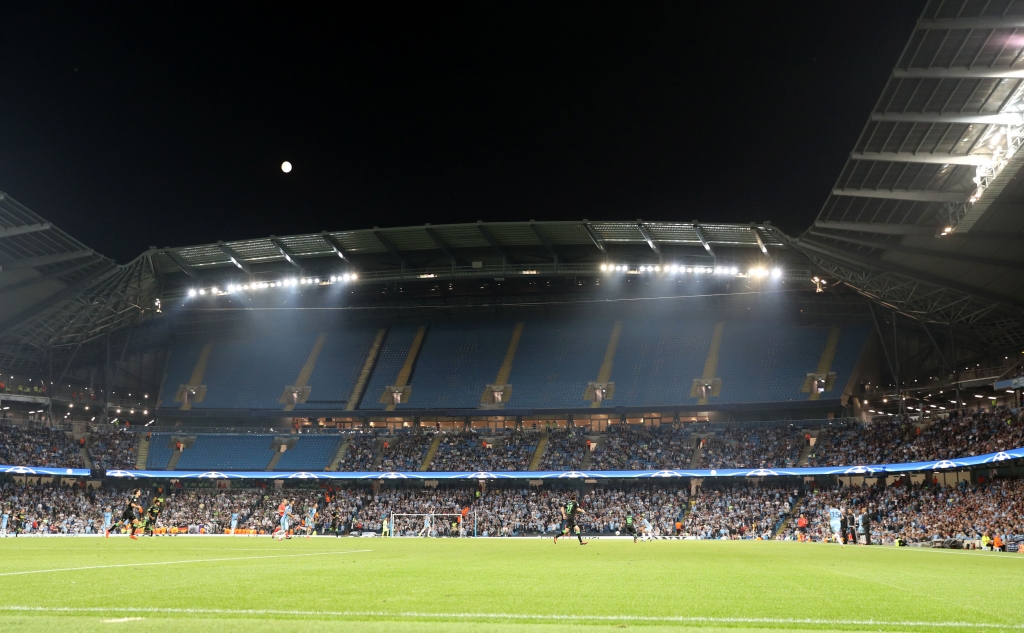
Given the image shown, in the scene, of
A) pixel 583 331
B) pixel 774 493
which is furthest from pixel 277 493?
pixel 774 493

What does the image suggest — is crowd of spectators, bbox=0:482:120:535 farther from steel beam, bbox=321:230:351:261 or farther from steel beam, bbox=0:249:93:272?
steel beam, bbox=321:230:351:261

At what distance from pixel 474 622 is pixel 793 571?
11.4 m

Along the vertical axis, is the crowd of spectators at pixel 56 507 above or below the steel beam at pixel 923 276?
below

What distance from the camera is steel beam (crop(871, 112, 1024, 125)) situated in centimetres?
2589

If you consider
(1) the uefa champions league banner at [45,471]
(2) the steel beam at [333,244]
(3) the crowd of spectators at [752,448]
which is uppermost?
(2) the steel beam at [333,244]

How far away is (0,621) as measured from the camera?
7.46 m

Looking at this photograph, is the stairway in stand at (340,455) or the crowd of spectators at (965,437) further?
the stairway in stand at (340,455)

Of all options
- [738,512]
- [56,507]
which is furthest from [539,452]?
[56,507]

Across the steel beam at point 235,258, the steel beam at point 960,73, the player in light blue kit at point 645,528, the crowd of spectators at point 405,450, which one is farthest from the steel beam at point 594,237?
the steel beam at point 960,73

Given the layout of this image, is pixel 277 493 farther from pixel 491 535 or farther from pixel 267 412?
pixel 491 535

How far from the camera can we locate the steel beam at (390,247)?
2052 inches

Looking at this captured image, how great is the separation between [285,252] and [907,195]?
37.9 meters

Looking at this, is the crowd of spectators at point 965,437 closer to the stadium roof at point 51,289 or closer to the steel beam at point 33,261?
the stadium roof at point 51,289

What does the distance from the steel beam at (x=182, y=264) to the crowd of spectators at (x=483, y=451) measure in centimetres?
2242
